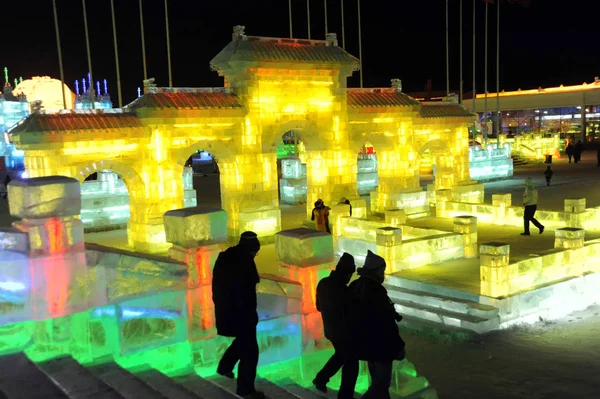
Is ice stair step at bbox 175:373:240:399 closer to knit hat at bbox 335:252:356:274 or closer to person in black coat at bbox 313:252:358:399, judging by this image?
person in black coat at bbox 313:252:358:399

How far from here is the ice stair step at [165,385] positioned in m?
5.30

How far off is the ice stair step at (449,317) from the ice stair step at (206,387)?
212 inches

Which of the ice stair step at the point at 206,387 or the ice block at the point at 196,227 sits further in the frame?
the ice block at the point at 196,227

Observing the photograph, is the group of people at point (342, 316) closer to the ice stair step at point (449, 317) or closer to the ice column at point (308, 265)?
the ice column at point (308, 265)

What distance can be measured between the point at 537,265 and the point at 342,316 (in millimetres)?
6789

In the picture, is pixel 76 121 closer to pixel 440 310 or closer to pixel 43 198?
pixel 440 310

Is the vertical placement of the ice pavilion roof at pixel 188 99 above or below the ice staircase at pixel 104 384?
above

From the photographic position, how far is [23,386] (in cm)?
486

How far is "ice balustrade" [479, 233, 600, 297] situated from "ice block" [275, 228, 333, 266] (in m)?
4.77

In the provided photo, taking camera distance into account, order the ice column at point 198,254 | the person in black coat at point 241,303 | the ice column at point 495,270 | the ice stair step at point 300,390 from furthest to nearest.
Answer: the ice column at point 495,270 < the ice column at point 198,254 < the ice stair step at point 300,390 < the person in black coat at point 241,303

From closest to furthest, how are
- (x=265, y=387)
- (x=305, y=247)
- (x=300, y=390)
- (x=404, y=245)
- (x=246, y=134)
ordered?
(x=265, y=387) → (x=300, y=390) → (x=305, y=247) → (x=404, y=245) → (x=246, y=134)

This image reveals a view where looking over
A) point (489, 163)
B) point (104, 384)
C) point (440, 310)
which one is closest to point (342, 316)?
point (104, 384)

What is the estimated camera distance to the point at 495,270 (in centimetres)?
1036

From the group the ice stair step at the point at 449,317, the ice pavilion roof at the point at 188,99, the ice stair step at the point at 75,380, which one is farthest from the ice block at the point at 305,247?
the ice pavilion roof at the point at 188,99
